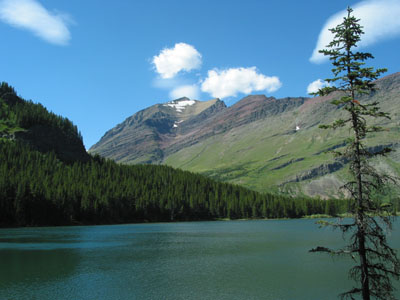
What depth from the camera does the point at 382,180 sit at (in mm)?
25172

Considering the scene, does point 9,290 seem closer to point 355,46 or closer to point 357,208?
point 357,208

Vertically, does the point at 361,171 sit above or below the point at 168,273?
above

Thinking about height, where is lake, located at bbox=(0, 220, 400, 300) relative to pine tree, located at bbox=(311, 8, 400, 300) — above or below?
below

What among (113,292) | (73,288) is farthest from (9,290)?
(113,292)

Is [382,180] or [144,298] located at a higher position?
[382,180]

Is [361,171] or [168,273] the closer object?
[361,171]

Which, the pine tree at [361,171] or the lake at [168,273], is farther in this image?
the lake at [168,273]

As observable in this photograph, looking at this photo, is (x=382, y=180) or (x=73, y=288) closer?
(x=382, y=180)

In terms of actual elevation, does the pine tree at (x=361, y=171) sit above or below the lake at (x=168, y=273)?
above

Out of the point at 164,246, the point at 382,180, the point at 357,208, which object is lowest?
the point at 164,246

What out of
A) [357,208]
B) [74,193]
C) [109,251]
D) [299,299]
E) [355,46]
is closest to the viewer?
[357,208]

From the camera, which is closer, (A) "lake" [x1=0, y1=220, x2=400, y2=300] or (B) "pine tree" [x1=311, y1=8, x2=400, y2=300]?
(B) "pine tree" [x1=311, y1=8, x2=400, y2=300]

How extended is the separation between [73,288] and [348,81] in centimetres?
4604

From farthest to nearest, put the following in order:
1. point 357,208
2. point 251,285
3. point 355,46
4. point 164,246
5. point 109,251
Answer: point 164,246, point 109,251, point 251,285, point 355,46, point 357,208
